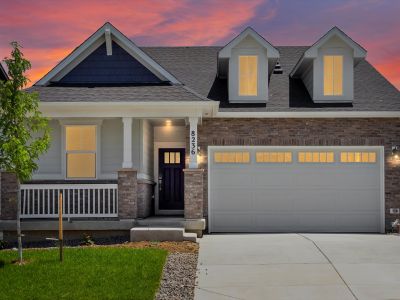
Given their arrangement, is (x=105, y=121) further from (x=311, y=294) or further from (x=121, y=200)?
(x=311, y=294)

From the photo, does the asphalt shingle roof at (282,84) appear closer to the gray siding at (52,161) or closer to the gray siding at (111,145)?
the gray siding at (111,145)

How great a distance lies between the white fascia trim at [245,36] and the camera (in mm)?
18156

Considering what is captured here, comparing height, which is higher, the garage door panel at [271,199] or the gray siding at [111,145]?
the gray siding at [111,145]

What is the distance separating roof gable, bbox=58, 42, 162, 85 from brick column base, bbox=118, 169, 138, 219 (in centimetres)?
297

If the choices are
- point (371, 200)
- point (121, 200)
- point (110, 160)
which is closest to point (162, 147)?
point (110, 160)

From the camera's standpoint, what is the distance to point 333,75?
60.8ft

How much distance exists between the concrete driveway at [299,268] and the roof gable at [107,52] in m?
5.11

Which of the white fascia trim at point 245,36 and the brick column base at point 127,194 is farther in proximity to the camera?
the white fascia trim at point 245,36

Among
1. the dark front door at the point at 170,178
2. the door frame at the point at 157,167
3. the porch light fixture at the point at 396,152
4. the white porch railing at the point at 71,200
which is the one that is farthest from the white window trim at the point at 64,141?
the porch light fixture at the point at 396,152

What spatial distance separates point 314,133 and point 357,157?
4.86 ft

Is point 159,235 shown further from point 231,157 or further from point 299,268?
point 231,157

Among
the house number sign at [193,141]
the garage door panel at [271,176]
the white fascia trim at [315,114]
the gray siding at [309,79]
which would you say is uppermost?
the gray siding at [309,79]

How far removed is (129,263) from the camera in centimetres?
1184

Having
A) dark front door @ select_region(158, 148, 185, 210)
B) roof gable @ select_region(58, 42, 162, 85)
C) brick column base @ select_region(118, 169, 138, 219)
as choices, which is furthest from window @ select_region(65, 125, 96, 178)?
dark front door @ select_region(158, 148, 185, 210)
